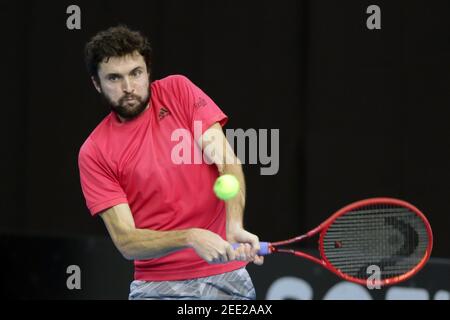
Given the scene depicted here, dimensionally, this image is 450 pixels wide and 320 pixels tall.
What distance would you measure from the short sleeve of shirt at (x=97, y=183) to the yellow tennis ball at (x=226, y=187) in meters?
0.35

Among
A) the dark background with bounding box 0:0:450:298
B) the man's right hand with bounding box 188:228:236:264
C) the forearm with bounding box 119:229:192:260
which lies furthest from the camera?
the dark background with bounding box 0:0:450:298

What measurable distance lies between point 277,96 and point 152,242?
1.91m

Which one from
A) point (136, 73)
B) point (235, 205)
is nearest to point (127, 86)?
point (136, 73)

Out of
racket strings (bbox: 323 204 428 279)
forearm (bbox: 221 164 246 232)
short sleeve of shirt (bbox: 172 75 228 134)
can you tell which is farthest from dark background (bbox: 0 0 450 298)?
forearm (bbox: 221 164 246 232)

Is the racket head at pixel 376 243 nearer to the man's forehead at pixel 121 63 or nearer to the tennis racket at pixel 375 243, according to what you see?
the tennis racket at pixel 375 243

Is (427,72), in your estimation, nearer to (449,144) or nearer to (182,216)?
(449,144)

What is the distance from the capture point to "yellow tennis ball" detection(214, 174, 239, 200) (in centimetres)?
326

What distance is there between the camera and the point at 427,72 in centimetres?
474

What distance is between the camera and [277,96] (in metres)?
5.11

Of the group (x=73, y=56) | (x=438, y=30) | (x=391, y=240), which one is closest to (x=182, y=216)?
(x=391, y=240)

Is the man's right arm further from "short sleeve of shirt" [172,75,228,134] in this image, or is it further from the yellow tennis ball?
"short sleeve of shirt" [172,75,228,134]

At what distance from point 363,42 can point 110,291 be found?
1721 mm

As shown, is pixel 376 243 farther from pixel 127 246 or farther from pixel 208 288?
pixel 127 246

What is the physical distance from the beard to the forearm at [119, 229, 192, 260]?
15.6 inches
